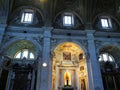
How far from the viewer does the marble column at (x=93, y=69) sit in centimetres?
1124

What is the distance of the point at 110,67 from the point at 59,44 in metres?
5.91

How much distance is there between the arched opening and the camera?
12.5m

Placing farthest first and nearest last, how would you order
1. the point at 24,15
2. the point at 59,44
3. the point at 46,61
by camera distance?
1. the point at 24,15
2. the point at 59,44
3. the point at 46,61

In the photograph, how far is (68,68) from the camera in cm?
1534

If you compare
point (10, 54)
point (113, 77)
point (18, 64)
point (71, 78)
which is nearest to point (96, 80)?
point (113, 77)

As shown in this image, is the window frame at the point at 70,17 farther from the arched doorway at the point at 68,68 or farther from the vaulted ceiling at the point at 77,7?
the arched doorway at the point at 68,68

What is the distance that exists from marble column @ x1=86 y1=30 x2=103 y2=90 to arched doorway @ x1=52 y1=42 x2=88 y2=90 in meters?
1.71

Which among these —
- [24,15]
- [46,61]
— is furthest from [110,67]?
[24,15]

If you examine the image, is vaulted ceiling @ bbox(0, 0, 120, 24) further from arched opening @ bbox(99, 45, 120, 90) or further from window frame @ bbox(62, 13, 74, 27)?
arched opening @ bbox(99, 45, 120, 90)

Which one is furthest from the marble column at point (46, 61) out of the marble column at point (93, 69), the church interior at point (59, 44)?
the marble column at point (93, 69)

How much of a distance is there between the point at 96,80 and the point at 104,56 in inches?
171

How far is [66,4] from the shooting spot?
602 inches

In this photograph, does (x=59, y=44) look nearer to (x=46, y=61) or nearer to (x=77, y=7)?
(x=46, y=61)

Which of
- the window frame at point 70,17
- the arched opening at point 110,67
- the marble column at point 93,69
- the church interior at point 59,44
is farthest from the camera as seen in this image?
the window frame at point 70,17
